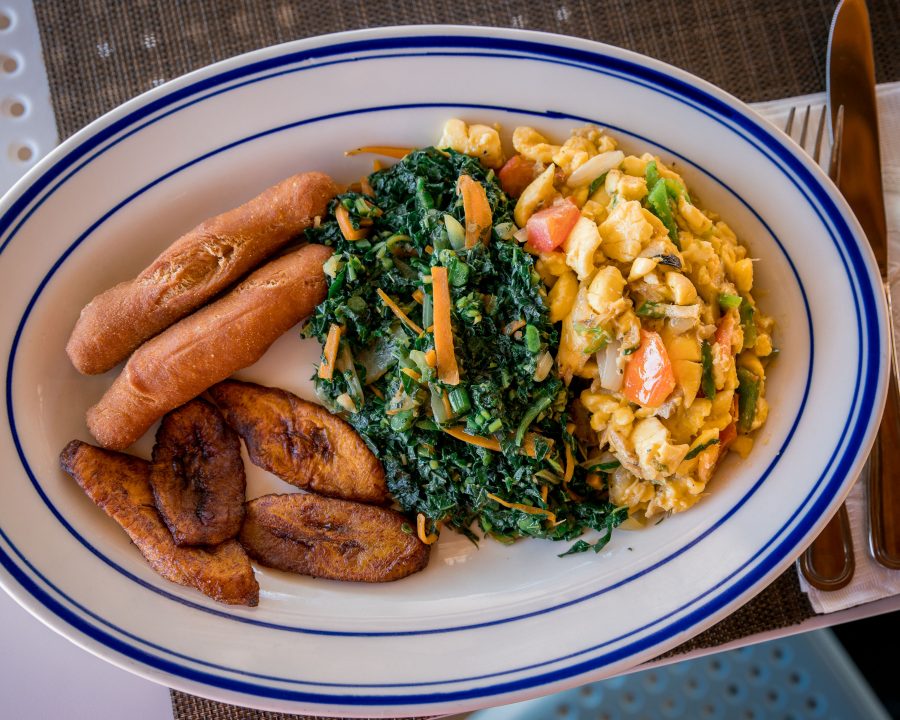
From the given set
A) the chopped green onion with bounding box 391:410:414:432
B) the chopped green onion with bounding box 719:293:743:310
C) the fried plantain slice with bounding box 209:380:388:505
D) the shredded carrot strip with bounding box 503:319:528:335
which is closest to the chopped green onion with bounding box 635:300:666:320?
the chopped green onion with bounding box 719:293:743:310

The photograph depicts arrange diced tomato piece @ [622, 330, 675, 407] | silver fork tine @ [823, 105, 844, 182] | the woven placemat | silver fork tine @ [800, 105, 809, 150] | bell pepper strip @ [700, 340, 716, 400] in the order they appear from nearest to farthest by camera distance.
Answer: diced tomato piece @ [622, 330, 675, 407] → bell pepper strip @ [700, 340, 716, 400] → silver fork tine @ [823, 105, 844, 182] → silver fork tine @ [800, 105, 809, 150] → the woven placemat

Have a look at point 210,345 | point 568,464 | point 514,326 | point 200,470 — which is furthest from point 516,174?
point 200,470

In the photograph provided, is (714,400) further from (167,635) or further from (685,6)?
(167,635)

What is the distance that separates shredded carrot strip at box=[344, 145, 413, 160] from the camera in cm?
313

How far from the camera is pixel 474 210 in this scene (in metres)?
2.83

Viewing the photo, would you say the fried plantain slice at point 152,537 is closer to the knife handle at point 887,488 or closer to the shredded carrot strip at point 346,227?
the shredded carrot strip at point 346,227

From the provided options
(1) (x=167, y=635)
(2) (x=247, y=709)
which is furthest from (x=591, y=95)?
(2) (x=247, y=709)

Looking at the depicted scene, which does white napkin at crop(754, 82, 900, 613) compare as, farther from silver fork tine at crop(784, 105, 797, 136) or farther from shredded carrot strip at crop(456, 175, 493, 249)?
shredded carrot strip at crop(456, 175, 493, 249)

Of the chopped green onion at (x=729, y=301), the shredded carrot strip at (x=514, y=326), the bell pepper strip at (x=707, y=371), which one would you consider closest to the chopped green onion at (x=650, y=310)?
the bell pepper strip at (x=707, y=371)

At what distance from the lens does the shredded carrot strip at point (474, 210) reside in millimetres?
2826

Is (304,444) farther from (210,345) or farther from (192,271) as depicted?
(192,271)

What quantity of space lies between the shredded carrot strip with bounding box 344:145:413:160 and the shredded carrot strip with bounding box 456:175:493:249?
39 cm

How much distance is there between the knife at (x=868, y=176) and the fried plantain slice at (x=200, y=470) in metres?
2.94

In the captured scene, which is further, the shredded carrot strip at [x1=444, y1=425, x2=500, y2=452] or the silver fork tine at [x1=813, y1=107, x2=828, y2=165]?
the silver fork tine at [x1=813, y1=107, x2=828, y2=165]
